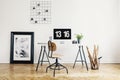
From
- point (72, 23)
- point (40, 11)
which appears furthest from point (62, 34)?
point (40, 11)

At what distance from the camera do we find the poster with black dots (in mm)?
6488

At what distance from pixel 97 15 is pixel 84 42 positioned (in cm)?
102

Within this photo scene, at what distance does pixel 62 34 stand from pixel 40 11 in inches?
42.3

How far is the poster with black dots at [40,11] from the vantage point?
649 centimetres

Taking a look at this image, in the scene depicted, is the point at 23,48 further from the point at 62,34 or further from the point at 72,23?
the point at 72,23

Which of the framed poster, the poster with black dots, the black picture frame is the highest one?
the poster with black dots

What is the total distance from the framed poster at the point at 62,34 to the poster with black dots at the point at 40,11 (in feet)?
1.58

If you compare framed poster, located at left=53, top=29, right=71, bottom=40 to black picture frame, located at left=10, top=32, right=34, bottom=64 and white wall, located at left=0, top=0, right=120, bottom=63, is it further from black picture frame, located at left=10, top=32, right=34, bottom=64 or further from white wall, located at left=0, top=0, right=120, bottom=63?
black picture frame, located at left=10, top=32, right=34, bottom=64

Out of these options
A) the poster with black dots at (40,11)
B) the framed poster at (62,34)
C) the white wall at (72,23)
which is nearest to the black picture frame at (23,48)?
the white wall at (72,23)

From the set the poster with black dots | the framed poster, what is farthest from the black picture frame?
the framed poster

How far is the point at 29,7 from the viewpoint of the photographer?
653 cm

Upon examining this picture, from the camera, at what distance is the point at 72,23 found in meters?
6.54

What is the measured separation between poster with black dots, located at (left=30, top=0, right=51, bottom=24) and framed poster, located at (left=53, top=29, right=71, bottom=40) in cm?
48

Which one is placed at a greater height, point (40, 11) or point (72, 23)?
point (40, 11)
